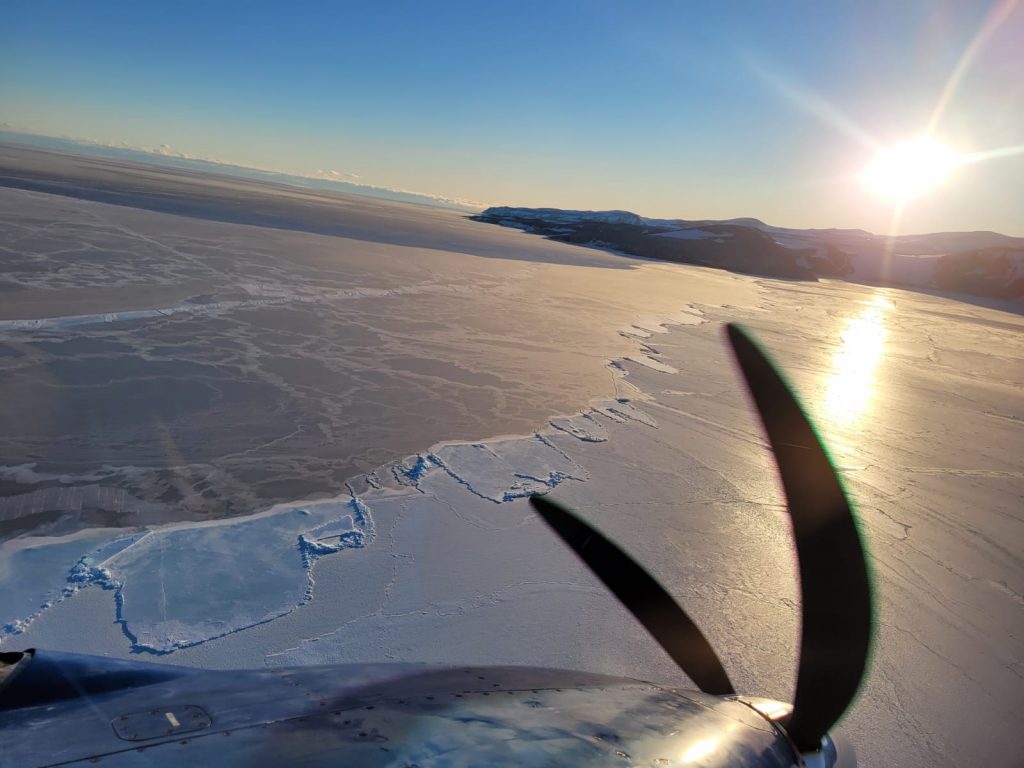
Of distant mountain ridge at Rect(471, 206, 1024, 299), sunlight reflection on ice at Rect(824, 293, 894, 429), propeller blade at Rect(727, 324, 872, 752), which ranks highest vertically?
distant mountain ridge at Rect(471, 206, 1024, 299)

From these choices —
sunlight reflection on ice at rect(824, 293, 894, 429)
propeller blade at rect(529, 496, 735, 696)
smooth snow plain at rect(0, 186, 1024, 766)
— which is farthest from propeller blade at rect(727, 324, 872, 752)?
sunlight reflection on ice at rect(824, 293, 894, 429)

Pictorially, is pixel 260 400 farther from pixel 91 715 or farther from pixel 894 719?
pixel 894 719

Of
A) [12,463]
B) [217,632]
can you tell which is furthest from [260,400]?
[217,632]

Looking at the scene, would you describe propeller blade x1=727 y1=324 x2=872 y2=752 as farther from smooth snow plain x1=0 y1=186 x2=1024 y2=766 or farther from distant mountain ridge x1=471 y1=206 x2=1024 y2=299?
distant mountain ridge x1=471 y1=206 x2=1024 y2=299

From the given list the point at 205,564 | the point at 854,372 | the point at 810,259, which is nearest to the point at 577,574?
the point at 205,564

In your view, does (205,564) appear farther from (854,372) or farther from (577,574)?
(854,372)

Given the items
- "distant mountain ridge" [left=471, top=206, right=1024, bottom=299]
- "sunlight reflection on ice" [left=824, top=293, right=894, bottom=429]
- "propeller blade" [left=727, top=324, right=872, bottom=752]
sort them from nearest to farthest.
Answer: "propeller blade" [left=727, top=324, right=872, bottom=752] → "sunlight reflection on ice" [left=824, top=293, right=894, bottom=429] → "distant mountain ridge" [left=471, top=206, right=1024, bottom=299]

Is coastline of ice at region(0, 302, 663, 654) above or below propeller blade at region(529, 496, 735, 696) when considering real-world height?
below
